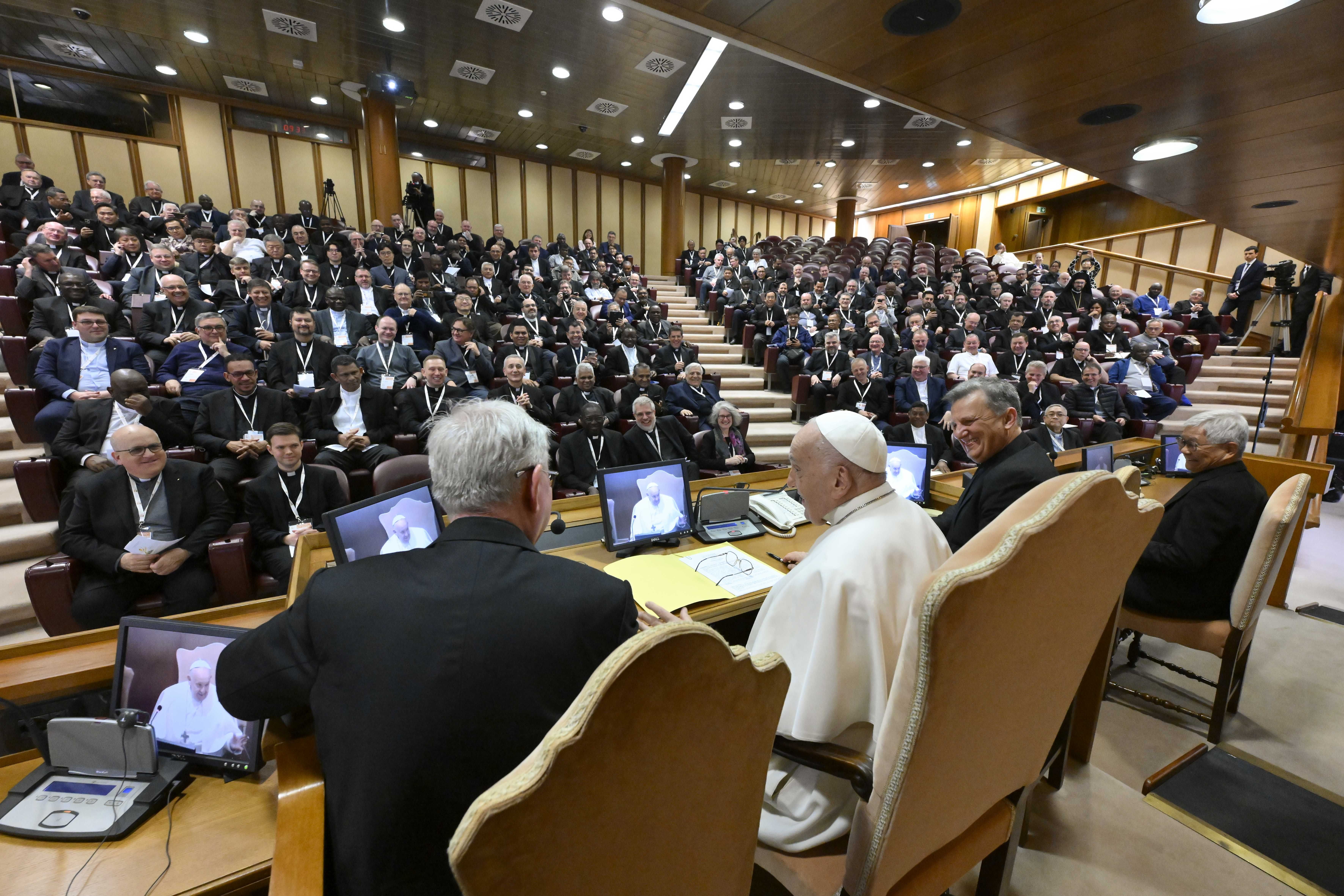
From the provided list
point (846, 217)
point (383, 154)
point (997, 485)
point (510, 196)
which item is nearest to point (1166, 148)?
point (997, 485)

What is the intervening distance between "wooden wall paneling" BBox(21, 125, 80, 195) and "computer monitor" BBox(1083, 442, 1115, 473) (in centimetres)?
1415

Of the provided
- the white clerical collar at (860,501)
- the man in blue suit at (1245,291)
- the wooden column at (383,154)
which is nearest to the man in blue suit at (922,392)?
Result: the white clerical collar at (860,501)

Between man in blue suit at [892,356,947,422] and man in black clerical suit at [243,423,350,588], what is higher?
man in blue suit at [892,356,947,422]

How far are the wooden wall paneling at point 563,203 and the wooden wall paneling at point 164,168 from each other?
23.1 ft

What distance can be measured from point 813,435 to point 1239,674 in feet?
7.90

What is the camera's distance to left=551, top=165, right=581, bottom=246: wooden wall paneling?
13852mm

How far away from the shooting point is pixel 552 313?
26.4 ft

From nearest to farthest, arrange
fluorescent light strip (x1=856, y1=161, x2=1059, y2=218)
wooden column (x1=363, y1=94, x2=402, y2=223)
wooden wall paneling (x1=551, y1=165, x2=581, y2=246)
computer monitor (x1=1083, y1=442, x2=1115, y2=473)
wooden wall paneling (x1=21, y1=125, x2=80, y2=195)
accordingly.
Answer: computer monitor (x1=1083, y1=442, x2=1115, y2=473) < wooden wall paneling (x1=21, y1=125, x2=80, y2=195) < wooden column (x1=363, y1=94, x2=402, y2=223) < wooden wall paneling (x1=551, y1=165, x2=581, y2=246) < fluorescent light strip (x1=856, y1=161, x2=1059, y2=218)

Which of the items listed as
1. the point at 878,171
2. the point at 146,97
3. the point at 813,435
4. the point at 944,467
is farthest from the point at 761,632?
the point at 878,171

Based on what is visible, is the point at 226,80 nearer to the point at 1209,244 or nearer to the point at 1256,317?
the point at 1256,317

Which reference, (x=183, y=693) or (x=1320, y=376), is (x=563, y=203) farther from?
(x=183, y=693)

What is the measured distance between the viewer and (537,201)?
45.0 ft

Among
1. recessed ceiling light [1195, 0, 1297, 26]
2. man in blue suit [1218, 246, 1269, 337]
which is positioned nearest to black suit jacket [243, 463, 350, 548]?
recessed ceiling light [1195, 0, 1297, 26]

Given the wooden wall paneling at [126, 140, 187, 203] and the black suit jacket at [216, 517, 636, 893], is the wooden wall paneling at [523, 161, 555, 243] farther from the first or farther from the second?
the black suit jacket at [216, 517, 636, 893]
